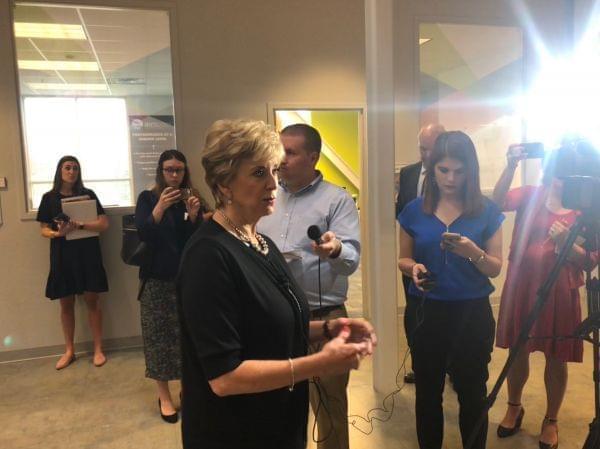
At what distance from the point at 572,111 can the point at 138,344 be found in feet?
11.3

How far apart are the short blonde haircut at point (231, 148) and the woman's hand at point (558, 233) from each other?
135 centimetres

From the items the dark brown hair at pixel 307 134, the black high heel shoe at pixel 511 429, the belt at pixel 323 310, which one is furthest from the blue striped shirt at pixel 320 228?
the black high heel shoe at pixel 511 429

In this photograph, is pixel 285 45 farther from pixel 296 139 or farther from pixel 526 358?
pixel 526 358

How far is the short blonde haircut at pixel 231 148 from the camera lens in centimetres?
102

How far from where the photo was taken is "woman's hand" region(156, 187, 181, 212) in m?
2.44

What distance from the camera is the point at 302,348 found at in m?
1.13

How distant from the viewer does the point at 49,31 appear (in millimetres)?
3467

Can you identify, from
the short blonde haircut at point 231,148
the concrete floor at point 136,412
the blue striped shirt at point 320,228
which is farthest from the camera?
the concrete floor at point 136,412

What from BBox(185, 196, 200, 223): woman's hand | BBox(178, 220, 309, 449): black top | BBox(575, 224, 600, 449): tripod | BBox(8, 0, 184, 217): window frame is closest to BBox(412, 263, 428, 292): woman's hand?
BBox(575, 224, 600, 449): tripod

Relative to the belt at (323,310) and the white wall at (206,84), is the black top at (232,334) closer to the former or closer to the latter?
the belt at (323,310)

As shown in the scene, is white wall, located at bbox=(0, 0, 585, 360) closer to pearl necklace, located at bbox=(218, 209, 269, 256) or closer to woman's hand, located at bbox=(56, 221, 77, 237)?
woman's hand, located at bbox=(56, 221, 77, 237)

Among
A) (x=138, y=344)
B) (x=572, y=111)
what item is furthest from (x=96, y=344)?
(x=572, y=111)

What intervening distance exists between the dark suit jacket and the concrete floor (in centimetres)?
61

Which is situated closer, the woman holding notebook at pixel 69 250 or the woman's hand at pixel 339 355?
the woman's hand at pixel 339 355
